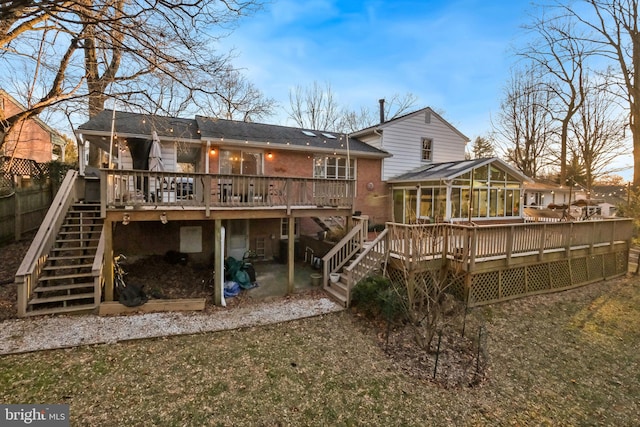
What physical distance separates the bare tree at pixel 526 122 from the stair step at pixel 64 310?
30.0 meters

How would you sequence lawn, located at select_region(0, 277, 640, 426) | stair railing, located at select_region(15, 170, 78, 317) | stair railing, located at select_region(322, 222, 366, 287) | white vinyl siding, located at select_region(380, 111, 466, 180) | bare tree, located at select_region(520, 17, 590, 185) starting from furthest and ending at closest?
bare tree, located at select_region(520, 17, 590, 185)
white vinyl siding, located at select_region(380, 111, 466, 180)
stair railing, located at select_region(322, 222, 366, 287)
stair railing, located at select_region(15, 170, 78, 317)
lawn, located at select_region(0, 277, 640, 426)

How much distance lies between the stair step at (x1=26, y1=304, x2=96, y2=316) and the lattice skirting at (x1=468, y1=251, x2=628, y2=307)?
9008 millimetres

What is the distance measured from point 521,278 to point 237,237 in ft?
31.6

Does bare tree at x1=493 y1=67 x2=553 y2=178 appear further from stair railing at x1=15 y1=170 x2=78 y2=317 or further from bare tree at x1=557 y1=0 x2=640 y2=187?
stair railing at x1=15 y1=170 x2=78 y2=317

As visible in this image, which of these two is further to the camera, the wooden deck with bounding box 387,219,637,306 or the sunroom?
the sunroom

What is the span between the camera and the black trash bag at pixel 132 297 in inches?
260

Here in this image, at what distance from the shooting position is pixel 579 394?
475 centimetres

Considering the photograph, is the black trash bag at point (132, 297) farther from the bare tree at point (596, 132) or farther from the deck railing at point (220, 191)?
the bare tree at point (596, 132)

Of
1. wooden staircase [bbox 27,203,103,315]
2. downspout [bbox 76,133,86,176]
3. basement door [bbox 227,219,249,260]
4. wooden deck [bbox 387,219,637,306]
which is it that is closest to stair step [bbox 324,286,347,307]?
wooden deck [bbox 387,219,637,306]

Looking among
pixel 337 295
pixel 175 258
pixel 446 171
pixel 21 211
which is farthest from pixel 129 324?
pixel 446 171

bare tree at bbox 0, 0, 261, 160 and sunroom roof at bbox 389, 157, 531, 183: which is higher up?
bare tree at bbox 0, 0, 261, 160

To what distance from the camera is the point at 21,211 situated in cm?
958

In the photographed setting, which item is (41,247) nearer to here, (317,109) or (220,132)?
(220,132)

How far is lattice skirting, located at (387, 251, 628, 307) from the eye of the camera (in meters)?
7.89
